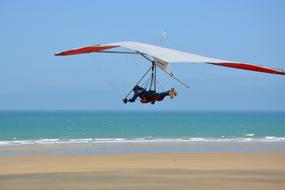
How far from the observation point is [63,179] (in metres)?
15.7

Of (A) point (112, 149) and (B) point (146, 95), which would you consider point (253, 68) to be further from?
(A) point (112, 149)

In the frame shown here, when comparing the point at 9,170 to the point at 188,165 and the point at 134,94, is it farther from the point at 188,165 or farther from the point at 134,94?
the point at 134,94

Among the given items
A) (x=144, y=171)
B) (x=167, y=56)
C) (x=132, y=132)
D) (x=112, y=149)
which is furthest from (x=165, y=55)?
(x=132, y=132)

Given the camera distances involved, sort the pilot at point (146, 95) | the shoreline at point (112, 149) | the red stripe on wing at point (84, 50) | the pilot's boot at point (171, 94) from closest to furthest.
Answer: the red stripe on wing at point (84, 50) → the pilot's boot at point (171, 94) → the pilot at point (146, 95) → the shoreline at point (112, 149)

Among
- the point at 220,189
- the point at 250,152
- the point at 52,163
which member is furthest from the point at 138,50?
the point at 250,152

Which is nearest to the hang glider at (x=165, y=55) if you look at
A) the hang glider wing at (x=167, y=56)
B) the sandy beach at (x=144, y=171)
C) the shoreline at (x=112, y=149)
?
the hang glider wing at (x=167, y=56)

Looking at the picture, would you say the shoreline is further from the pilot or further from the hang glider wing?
the hang glider wing

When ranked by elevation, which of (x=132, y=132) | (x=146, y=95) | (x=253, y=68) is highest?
(x=253, y=68)

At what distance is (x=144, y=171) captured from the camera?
17.7m

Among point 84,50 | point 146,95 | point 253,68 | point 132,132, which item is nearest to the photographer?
point 84,50

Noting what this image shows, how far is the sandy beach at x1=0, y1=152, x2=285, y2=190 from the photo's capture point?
1483 cm

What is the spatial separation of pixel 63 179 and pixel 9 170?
2.66 meters

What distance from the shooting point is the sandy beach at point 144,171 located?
48.6 ft

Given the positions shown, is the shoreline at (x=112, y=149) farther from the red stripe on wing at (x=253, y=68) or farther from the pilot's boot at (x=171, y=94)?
the red stripe on wing at (x=253, y=68)
